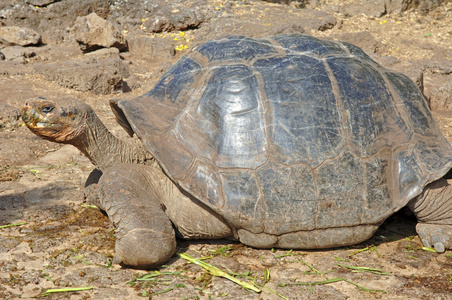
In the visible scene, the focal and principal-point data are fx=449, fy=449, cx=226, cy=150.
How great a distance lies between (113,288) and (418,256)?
2.05 metres

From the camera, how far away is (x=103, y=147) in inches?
131

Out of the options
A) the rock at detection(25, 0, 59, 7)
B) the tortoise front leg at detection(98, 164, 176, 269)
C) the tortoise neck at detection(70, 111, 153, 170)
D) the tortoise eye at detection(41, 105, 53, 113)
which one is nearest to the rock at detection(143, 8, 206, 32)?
the rock at detection(25, 0, 59, 7)

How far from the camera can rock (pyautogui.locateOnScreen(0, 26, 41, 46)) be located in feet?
27.8

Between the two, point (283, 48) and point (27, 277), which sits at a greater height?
point (283, 48)

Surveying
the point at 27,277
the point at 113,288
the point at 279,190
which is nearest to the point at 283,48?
the point at 279,190

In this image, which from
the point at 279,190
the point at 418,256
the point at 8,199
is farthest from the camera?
the point at 8,199

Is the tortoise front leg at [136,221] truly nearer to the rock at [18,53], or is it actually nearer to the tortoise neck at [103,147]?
the tortoise neck at [103,147]

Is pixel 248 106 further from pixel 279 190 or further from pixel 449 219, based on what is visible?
pixel 449 219

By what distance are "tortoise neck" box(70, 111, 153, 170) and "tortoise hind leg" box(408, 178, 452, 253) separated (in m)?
2.07

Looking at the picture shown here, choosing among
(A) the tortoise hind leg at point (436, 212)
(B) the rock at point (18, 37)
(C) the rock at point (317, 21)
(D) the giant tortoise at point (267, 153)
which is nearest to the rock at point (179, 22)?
(C) the rock at point (317, 21)

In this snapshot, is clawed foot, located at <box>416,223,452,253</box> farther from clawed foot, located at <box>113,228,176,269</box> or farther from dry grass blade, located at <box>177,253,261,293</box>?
clawed foot, located at <box>113,228,176,269</box>

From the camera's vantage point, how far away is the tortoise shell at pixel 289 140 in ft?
9.57

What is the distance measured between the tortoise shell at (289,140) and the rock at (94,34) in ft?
17.3

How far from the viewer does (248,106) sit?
3006 mm
